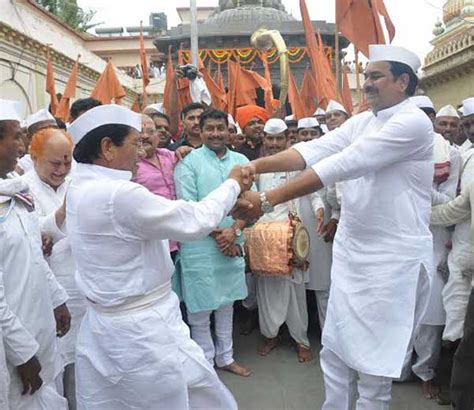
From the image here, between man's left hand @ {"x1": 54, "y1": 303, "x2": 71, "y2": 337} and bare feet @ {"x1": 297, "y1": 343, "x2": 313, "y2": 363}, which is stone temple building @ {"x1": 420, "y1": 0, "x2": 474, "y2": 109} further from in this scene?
man's left hand @ {"x1": 54, "y1": 303, "x2": 71, "y2": 337}

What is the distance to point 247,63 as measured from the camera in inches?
513

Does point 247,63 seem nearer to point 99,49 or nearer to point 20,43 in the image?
point 20,43

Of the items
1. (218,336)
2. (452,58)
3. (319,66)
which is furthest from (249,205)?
(452,58)

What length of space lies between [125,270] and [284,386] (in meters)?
2.28

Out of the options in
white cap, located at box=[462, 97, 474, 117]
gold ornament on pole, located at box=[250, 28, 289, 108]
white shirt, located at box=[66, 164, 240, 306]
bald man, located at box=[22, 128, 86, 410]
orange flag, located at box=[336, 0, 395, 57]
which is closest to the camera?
white shirt, located at box=[66, 164, 240, 306]

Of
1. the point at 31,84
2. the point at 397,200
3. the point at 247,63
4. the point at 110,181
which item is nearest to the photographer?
the point at 110,181

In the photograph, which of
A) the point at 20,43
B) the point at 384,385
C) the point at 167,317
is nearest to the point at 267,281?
the point at 384,385

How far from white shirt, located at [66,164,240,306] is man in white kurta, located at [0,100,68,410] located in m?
0.26

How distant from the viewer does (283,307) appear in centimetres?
457

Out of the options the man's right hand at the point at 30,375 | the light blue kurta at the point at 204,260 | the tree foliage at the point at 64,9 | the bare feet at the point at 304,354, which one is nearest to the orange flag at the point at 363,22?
the light blue kurta at the point at 204,260

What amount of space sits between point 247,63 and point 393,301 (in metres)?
11.0

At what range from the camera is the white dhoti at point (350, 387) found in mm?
2799

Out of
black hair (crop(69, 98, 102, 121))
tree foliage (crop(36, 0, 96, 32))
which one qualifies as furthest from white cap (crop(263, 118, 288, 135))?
tree foliage (crop(36, 0, 96, 32))

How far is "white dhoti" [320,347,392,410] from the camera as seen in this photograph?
280cm
